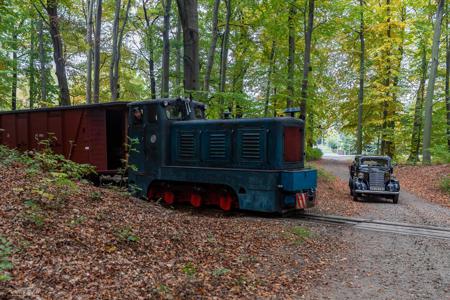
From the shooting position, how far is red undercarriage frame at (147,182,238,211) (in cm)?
1045

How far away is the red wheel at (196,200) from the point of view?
10.9 meters

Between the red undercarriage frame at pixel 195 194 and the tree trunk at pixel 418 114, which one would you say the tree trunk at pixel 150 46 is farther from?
the tree trunk at pixel 418 114

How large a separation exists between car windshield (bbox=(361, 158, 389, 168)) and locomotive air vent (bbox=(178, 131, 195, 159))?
7363 millimetres

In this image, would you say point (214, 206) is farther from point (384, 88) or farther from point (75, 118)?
point (384, 88)

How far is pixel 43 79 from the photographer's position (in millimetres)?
25219

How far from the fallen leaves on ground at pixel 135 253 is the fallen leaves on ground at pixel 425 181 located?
9905mm

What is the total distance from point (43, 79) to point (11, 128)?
11765 millimetres

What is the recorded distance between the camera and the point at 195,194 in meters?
11.0

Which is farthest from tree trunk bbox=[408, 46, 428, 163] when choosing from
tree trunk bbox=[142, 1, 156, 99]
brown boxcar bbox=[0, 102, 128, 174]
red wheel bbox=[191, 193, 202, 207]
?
brown boxcar bbox=[0, 102, 128, 174]

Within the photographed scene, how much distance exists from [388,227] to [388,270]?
354 cm

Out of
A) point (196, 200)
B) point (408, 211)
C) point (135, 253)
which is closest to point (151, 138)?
point (196, 200)

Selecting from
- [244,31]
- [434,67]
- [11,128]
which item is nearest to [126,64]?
[244,31]

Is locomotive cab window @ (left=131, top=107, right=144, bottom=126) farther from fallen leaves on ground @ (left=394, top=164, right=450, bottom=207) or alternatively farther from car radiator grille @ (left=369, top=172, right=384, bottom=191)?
fallen leaves on ground @ (left=394, top=164, right=450, bottom=207)

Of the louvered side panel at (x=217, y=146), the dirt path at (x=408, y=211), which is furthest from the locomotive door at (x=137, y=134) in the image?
the dirt path at (x=408, y=211)
